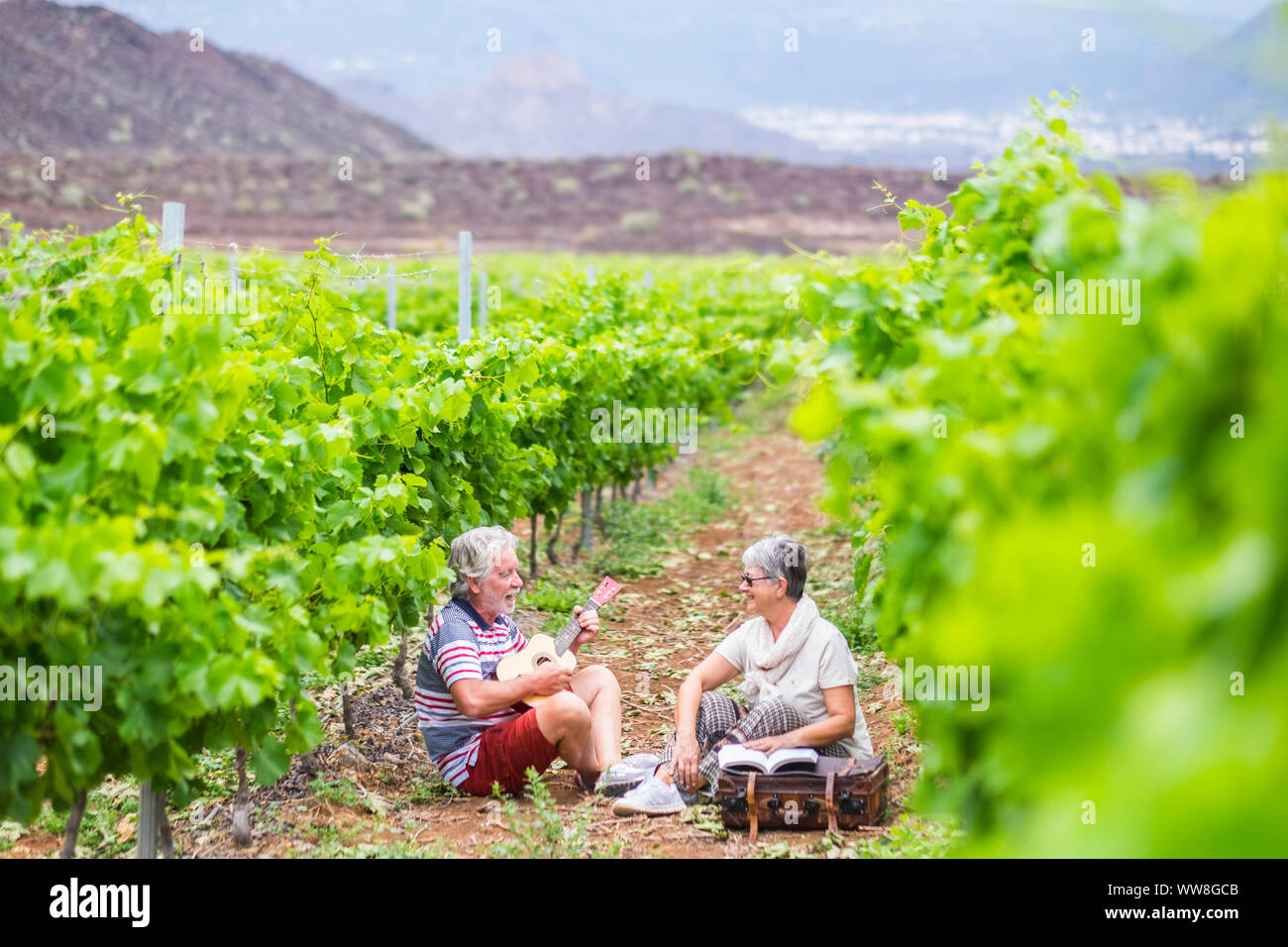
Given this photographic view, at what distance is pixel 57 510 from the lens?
2.27m

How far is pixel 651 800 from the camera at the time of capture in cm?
393

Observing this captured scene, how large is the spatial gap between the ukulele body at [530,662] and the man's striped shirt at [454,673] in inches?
1.5

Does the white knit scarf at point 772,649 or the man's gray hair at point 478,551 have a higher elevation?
the man's gray hair at point 478,551

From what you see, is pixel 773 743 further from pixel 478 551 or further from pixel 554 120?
pixel 554 120

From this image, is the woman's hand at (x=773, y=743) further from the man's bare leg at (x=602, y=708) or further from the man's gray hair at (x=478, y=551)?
the man's gray hair at (x=478, y=551)

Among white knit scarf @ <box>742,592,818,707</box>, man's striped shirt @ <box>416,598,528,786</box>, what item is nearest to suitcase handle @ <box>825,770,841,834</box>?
white knit scarf @ <box>742,592,818,707</box>

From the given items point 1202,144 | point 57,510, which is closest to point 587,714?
point 57,510

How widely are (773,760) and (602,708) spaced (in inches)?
30.2

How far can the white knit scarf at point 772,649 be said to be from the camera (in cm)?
392

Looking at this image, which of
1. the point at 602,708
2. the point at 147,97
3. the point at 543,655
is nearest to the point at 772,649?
the point at 602,708

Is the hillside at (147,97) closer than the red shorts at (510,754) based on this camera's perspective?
No

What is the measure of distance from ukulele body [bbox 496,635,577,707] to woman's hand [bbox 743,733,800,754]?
71 centimetres

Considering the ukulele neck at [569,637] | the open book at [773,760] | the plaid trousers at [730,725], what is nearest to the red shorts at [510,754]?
the ukulele neck at [569,637]
